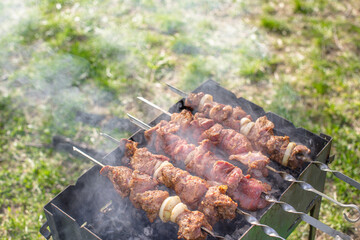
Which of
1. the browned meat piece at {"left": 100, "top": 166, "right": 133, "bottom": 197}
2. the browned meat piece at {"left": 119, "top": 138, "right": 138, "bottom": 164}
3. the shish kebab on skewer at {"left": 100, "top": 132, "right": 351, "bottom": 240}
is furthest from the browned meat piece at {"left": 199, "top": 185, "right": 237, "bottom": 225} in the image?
the browned meat piece at {"left": 119, "top": 138, "right": 138, "bottom": 164}

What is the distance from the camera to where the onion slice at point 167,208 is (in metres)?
2.95

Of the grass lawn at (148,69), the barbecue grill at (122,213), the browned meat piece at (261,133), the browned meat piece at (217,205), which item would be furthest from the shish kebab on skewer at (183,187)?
the grass lawn at (148,69)

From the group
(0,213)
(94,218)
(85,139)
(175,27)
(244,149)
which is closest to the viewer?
(94,218)

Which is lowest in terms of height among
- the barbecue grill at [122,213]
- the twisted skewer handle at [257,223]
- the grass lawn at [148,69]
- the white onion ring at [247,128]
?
the grass lawn at [148,69]

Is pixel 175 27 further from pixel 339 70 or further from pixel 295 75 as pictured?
pixel 339 70

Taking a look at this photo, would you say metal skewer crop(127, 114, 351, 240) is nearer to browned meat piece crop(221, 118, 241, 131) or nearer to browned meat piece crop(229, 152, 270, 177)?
browned meat piece crop(229, 152, 270, 177)

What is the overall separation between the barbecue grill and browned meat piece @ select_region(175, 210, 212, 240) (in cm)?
21

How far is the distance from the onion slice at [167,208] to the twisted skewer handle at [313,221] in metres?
0.72

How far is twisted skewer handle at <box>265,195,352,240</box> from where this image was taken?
103 inches

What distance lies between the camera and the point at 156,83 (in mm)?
6461

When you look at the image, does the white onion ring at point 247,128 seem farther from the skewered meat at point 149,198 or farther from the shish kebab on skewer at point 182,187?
the skewered meat at point 149,198

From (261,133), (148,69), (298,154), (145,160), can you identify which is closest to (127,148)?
(145,160)

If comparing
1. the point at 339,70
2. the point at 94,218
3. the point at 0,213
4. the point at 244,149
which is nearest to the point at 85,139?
the point at 0,213

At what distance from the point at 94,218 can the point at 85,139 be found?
2.46m
